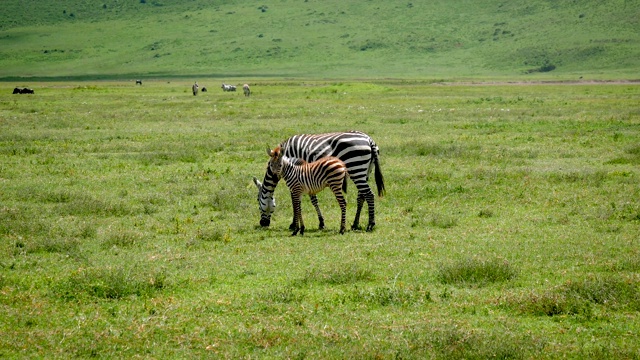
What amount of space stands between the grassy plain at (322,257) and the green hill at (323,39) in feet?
265

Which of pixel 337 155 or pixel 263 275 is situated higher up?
pixel 337 155

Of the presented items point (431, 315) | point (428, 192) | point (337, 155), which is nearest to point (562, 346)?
point (431, 315)

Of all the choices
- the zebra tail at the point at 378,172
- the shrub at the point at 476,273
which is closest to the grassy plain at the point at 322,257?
the shrub at the point at 476,273

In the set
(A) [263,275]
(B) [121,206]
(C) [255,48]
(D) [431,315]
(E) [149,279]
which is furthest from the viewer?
(C) [255,48]

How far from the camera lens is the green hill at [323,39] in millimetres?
116688

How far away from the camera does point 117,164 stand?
2244 centimetres

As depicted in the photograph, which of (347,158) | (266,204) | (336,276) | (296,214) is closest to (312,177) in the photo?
(296,214)

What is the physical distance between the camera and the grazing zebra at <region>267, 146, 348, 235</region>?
46.5 ft

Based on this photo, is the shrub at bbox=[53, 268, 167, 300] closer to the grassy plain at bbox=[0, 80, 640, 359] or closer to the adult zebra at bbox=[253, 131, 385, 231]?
the grassy plain at bbox=[0, 80, 640, 359]

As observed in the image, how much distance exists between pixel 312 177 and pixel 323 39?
12801 cm

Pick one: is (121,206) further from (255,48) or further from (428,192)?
(255,48)

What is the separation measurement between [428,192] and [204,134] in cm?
1481

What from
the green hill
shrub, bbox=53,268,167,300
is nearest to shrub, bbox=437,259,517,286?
shrub, bbox=53,268,167,300

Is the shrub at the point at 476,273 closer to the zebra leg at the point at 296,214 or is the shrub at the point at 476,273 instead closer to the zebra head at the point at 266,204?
the zebra leg at the point at 296,214
